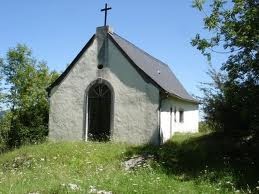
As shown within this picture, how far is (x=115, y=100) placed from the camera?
23266mm

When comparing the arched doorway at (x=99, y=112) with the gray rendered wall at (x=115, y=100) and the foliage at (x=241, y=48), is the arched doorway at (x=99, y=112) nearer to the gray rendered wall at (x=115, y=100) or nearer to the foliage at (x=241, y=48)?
the gray rendered wall at (x=115, y=100)

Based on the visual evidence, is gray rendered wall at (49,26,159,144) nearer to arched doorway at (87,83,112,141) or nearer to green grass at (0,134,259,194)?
arched doorway at (87,83,112,141)

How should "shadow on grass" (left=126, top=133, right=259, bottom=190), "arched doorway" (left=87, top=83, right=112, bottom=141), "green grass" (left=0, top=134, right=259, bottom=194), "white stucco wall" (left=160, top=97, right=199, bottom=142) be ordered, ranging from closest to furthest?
"green grass" (left=0, top=134, right=259, bottom=194) → "shadow on grass" (left=126, top=133, right=259, bottom=190) → "white stucco wall" (left=160, top=97, right=199, bottom=142) → "arched doorway" (left=87, top=83, right=112, bottom=141)

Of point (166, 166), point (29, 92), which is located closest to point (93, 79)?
point (166, 166)

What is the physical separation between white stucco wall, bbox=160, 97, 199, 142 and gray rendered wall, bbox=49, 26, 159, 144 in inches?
40.1

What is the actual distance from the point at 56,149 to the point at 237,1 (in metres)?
10.9

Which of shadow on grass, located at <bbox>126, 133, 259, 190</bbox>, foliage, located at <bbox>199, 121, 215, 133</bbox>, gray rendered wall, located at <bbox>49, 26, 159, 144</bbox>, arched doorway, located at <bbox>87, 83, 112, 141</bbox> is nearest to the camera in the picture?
shadow on grass, located at <bbox>126, 133, 259, 190</bbox>

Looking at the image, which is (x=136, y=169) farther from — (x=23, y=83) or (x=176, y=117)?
(x=23, y=83)

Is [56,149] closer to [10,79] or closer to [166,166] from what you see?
[166,166]

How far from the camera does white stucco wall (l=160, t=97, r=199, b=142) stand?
2316 centimetres

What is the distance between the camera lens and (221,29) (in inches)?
645

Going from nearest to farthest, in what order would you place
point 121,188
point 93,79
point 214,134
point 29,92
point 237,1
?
point 121,188 < point 237,1 < point 214,134 < point 93,79 < point 29,92

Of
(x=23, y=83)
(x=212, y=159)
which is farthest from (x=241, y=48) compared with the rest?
(x=23, y=83)

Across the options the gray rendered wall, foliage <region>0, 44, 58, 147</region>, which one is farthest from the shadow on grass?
foliage <region>0, 44, 58, 147</region>
